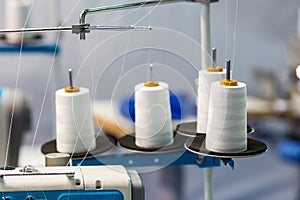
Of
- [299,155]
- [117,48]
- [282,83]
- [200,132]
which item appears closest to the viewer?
[200,132]

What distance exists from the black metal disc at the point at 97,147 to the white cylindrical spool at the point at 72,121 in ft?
0.03

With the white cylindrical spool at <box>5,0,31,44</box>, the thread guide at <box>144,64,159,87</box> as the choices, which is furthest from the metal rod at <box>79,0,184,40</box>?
the white cylindrical spool at <box>5,0,31,44</box>

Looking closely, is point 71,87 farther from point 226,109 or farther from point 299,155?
point 299,155

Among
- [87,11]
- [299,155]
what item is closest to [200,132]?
[87,11]

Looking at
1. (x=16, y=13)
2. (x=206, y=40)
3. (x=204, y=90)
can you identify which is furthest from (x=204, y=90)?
(x=16, y=13)

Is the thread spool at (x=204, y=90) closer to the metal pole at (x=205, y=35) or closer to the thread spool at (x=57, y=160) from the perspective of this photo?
the metal pole at (x=205, y=35)

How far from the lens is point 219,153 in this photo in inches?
38.2

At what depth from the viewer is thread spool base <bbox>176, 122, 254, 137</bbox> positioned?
43.3 inches

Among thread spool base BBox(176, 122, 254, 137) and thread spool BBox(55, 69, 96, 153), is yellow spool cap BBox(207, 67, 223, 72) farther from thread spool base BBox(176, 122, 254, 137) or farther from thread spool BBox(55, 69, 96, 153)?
thread spool BBox(55, 69, 96, 153)

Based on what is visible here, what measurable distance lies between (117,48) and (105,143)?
24 centimetres

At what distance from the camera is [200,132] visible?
3.55 feet

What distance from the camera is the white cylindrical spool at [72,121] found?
108 centimetres

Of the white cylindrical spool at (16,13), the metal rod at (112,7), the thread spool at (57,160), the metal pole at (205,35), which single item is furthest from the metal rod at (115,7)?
the white cylindrical spool at (16,13)

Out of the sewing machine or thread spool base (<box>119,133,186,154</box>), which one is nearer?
the sewing machine
